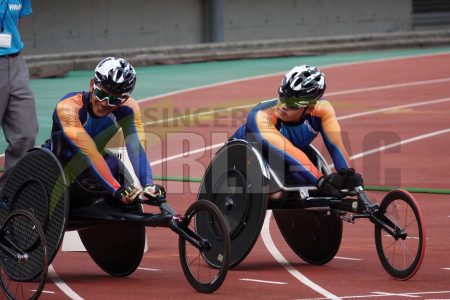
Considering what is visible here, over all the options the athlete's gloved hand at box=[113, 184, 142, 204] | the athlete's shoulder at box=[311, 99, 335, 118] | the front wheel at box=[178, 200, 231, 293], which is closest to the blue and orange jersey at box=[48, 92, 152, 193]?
the athlete's gloved hand at box=[113, 184, 142, 204]

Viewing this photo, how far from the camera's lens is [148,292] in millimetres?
9633

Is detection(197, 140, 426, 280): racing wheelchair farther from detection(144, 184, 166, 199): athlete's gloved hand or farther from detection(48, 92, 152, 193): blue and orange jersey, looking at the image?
detection(48, 92, 152, 193): blue and orange jersey

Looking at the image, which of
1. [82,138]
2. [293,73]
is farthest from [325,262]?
[82,138]

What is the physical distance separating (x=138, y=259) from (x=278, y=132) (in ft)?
5.00

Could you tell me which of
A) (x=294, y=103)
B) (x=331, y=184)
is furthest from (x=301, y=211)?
(x=294, y=103)

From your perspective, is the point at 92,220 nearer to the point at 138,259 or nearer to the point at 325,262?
the point at 138,259

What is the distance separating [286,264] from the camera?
10.9 meters

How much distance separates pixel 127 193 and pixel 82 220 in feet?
1.47

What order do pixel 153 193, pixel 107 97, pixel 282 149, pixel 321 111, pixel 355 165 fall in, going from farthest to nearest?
pixel 355 165 < pixel 321 111 < pixel 282 149 < pixel 107 97 < pixel 153 193

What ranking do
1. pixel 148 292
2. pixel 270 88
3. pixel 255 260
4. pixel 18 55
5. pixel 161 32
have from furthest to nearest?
pixel 161 32 → pixel 270 88 → pixel 18 55 → pixel 255 260 → pixel 148 292

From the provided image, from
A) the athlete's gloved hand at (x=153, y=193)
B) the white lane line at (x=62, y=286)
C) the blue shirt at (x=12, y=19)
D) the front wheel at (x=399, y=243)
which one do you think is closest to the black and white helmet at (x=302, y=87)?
the front wheel at (x=399, y=243)

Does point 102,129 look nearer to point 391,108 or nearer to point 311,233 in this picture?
point 311,233

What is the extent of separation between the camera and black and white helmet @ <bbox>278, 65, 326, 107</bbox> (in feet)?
34.8

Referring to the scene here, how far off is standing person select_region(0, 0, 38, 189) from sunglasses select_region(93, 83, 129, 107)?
1.56 m
